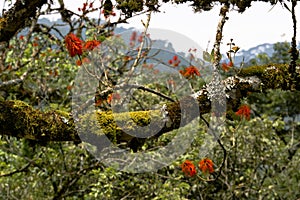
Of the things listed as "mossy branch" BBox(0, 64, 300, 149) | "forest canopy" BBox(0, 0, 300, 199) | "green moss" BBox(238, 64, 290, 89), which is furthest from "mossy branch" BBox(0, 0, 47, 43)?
"green moss" BBox(238, 64, 290, 89)

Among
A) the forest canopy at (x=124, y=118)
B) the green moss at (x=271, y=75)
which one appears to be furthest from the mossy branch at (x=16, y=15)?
the green moss at (x=271, y=75)

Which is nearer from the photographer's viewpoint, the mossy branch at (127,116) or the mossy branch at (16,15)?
the mossy branch at (127,116)

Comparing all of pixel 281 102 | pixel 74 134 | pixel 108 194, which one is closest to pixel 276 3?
pixel 74 134

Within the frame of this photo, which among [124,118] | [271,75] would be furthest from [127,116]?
[271,75]

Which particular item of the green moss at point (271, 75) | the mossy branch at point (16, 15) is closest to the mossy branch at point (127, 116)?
the green moss at point (271, 75)

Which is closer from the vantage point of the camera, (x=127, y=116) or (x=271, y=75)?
(x=127, y=116)

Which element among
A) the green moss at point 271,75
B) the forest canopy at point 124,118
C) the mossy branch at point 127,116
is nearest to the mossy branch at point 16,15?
the forest canopy at point 124,118

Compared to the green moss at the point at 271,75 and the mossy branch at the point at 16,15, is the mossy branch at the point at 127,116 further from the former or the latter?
the mossy branch at the point at 16,15

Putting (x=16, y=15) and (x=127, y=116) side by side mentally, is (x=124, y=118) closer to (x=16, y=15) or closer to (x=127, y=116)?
(x=127, y=116)

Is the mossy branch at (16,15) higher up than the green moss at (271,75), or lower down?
higher up

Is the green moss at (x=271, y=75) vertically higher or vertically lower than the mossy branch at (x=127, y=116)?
higher

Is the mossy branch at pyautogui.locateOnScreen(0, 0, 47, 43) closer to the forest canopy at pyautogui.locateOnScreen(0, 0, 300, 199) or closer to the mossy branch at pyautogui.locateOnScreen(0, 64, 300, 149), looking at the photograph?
the forest canopy at pyautogui.locateOnScreen(0, 0, 300, 199)

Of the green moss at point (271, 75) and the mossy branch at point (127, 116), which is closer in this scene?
the mossy branch at point (127, 116)

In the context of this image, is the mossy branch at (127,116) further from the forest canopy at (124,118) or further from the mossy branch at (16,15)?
the mossy branch at (16,15)
